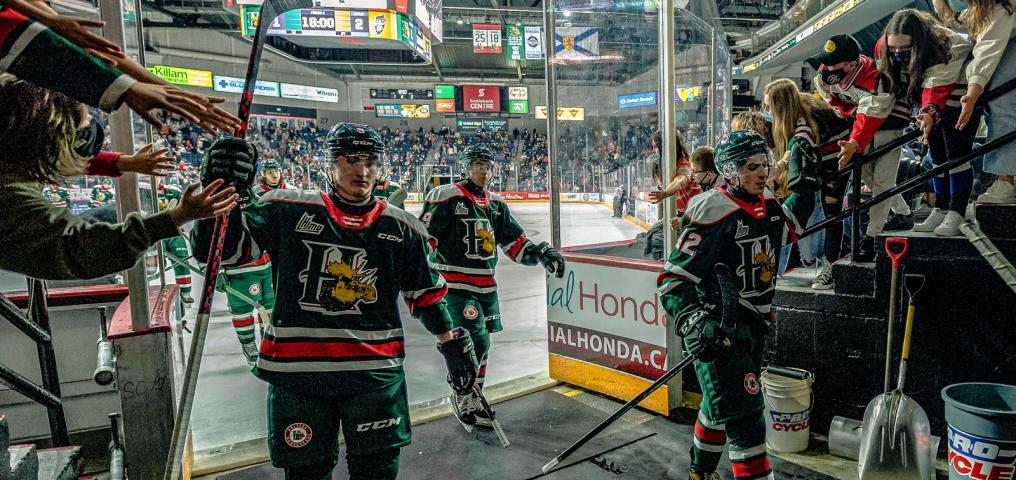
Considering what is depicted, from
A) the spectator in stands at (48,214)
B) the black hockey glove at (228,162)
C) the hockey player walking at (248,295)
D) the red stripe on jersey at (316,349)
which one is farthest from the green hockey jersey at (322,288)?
the hockey player walking at (248,295)

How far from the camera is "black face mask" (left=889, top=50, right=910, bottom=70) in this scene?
10.5 ft

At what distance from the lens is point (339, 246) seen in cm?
199

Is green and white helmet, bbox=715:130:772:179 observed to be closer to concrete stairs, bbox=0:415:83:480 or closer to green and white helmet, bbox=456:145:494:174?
green and white helmet, bbox=456:145:494:174

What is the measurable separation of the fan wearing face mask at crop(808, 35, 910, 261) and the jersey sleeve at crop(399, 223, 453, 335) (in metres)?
2.50

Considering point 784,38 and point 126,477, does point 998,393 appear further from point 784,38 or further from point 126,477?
point 784,38

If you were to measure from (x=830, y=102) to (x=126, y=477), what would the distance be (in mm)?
4624

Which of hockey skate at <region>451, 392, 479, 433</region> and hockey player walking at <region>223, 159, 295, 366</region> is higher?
hockey player walking at <region>223, 159, 295, 366</region>

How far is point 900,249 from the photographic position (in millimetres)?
2914

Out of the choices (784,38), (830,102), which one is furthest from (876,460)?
(784,38)

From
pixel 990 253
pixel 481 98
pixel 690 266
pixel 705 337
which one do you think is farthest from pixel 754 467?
pixel 481 98

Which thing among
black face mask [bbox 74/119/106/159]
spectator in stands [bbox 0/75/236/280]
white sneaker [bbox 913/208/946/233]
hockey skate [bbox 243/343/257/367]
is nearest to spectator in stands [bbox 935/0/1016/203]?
white sneaker [bbox 913/208/946/233]

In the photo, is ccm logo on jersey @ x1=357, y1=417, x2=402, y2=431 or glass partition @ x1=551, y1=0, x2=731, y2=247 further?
glass partition @ x1=551, y1=0, x2=731, y2=247

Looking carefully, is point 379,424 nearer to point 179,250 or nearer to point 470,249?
point 470,249

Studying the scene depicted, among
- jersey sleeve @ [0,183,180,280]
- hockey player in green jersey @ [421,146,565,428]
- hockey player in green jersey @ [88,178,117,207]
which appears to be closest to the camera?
jersey sleeve @ [0,183,180,280]
